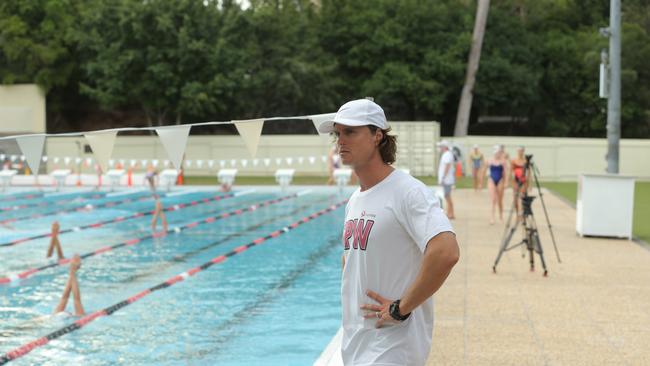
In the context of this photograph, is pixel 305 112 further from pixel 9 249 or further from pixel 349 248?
pixel 349 248

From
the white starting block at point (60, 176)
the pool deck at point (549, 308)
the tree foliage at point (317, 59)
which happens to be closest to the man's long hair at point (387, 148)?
the pool deck at point (549, 308)

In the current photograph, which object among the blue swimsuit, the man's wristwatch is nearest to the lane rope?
the blue swimsuit

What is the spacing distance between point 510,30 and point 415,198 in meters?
44.8

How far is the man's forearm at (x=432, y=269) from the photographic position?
331 centimetres

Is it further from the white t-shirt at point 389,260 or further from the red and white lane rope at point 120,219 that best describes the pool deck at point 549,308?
the red and white lane rope at point 120,219

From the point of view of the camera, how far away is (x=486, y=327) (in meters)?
8.31

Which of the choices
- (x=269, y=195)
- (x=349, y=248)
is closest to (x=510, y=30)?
(x=269, y=195)

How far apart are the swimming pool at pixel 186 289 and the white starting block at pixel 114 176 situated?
24.8 ft

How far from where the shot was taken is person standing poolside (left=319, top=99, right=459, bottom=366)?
3.37m

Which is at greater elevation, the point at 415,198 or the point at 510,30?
the point at 510,30

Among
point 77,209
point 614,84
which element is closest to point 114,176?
point 77,209

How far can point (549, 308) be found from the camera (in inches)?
364

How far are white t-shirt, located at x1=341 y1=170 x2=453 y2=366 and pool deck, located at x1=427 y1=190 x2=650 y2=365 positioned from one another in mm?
3471

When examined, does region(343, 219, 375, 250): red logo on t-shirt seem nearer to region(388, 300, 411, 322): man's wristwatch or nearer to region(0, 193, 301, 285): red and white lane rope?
region(388, 300, 411, 322): man's wristwatch
